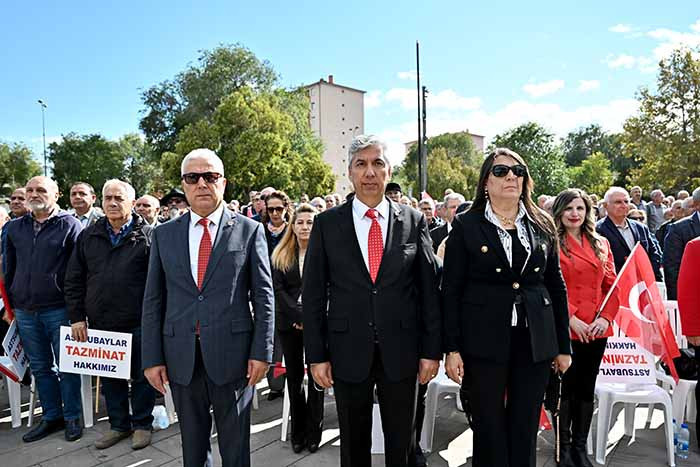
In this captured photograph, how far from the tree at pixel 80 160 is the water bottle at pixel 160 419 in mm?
58736

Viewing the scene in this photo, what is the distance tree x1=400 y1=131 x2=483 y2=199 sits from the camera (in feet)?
164

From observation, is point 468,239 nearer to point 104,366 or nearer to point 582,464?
point 582,464

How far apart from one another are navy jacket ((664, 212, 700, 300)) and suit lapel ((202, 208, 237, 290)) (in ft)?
15.9

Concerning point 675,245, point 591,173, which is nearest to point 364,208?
point 675,245

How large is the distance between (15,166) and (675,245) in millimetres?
74546

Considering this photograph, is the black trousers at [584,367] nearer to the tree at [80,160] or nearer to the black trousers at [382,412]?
the black trousers at [382,412]

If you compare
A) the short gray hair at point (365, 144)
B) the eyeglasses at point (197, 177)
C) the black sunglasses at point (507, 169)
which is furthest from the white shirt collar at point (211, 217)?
the black sunglasses at point (507, 169)

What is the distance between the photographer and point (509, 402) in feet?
8.47

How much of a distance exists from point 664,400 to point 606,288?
94 cm

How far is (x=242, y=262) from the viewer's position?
275cm

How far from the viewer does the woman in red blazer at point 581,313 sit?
3.37 meters

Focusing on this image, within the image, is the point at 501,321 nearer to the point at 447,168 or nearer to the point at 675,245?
A: the point at 675,245

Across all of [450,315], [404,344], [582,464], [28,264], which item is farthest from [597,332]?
[28,264]

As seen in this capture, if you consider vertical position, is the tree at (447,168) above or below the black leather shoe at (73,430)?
above
